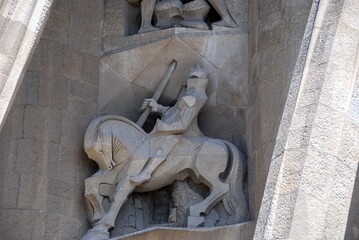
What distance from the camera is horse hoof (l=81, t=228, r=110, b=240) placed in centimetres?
1095

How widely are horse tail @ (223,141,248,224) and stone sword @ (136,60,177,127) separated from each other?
2.13ft

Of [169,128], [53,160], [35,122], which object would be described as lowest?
[53,160]

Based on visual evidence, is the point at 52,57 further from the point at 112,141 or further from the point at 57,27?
the point at 112,141

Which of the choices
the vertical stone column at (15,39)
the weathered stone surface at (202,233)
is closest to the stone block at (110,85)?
the weathered stone surface at (202,233)

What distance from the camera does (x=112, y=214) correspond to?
1102 centimetres

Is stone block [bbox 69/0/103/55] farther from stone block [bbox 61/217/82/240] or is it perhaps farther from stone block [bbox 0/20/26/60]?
stone block [bbox 0/20/26/60]

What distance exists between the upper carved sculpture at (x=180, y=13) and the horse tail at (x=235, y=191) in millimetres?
1069

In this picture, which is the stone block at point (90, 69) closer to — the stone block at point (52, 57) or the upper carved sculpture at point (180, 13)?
the stone block at point (52, 57)

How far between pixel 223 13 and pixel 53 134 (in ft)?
5.05

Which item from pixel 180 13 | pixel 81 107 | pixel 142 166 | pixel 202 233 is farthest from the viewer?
pixel 180 13

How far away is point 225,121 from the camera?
1141 cm

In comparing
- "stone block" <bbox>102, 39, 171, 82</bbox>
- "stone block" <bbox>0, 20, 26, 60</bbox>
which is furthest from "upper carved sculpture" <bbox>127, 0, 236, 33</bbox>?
"stone block" <bbox>0, 20, 26, 60</bbox>

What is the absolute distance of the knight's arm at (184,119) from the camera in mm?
11164

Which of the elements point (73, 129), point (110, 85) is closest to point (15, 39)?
point (73, 129)
